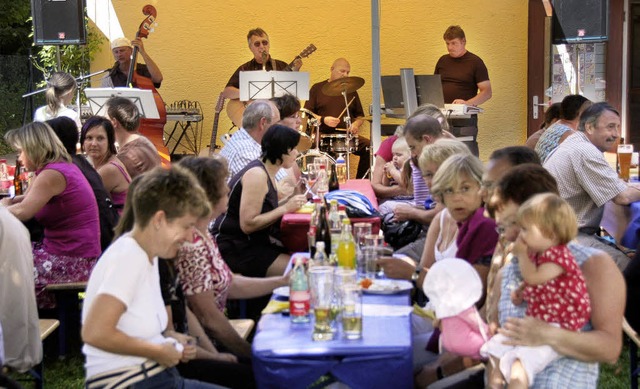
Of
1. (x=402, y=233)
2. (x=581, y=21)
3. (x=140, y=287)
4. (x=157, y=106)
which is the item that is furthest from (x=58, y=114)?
(x=140, y=287)

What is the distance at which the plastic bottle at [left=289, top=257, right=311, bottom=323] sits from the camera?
312 cm

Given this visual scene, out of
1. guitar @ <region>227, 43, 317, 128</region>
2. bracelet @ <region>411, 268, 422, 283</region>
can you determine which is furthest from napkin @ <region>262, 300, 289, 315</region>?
guitar @ <region>227, 43, 317, 128</region>

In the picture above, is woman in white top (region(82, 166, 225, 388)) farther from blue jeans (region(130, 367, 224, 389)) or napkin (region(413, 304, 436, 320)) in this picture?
napkin (region(413, 304, 436, 320))

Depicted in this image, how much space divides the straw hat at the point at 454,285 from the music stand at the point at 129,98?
5.84 metres

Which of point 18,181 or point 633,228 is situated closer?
point 633,228

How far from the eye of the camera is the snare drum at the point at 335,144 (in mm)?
9766

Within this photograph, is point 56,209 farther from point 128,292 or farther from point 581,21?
point 581,21

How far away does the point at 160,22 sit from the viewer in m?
10.6

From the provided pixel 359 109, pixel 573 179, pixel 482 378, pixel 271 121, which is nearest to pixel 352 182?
pixel 271 121

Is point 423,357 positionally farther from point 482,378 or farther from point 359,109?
point 359,109

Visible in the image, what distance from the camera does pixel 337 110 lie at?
10.2 m

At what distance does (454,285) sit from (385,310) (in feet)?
1.28

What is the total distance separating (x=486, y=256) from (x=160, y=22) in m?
7.77

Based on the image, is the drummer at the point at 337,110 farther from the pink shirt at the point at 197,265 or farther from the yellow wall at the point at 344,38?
the pink shirt at the point at 197,265
